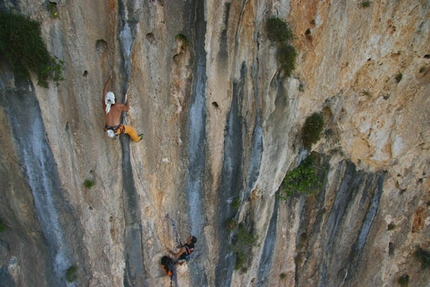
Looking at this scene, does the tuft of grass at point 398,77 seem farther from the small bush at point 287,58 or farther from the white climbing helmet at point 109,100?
the white climbing helmet at point 109,100

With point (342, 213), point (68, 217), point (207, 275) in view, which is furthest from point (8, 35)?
point (342, 213)

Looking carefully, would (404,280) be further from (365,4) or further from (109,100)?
(109,100)

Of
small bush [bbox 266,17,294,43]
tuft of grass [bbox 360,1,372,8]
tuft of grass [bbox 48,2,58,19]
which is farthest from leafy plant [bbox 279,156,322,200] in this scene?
tuft of grass [bbox 48,2,58,19]

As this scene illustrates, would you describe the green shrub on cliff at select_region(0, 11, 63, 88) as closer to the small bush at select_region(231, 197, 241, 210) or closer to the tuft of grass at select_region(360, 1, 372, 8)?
the small bush at select_region(231, 197, 241, 210)

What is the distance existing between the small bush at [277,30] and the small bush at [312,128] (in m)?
2.38

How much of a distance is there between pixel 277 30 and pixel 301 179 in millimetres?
4588

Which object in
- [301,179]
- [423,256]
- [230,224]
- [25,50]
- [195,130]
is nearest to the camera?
[25,50]

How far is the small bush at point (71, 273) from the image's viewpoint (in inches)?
296

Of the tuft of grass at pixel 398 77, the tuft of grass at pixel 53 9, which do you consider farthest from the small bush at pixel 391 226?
the tuft of grass at pixel 53 9

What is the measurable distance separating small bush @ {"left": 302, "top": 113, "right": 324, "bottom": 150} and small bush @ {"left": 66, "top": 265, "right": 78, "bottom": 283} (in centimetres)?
673

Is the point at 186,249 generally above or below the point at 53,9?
below

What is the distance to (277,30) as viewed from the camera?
23.1ft

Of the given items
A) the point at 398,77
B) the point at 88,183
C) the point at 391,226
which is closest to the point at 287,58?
the point at 398,77

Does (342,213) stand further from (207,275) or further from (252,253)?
(207,275)
